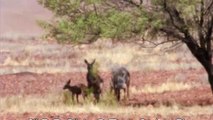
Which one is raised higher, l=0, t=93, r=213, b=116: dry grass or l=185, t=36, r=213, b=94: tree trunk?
l=185, t=36, r=213, b=94: tree trunk

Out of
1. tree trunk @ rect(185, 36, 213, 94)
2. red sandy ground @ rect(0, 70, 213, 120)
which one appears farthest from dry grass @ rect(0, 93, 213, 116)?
tree trunk @ rect(185, 36, 213, 94)

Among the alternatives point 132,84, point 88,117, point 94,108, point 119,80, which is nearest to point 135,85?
point 132,84

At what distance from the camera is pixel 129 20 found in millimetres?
22531

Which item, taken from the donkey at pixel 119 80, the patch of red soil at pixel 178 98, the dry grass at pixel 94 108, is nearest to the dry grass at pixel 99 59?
the patch of red soil at pixel 178 98

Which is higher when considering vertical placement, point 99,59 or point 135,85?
point 99,59

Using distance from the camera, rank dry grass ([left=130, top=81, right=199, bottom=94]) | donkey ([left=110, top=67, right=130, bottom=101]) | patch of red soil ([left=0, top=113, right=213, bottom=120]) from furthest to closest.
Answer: dry grass ([left=130, top=81, right=199, bottom=94]), donkey ([left=110, top=67, right=130, bottom=101]), patch of red soil ([left=0, top=113, right=213, bottom=120])

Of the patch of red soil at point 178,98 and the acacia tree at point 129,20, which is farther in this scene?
the patch of red soil at point 178,98

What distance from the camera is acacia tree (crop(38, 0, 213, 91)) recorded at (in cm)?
2255

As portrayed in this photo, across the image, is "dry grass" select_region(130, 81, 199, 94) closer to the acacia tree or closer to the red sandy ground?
the red sandy ground

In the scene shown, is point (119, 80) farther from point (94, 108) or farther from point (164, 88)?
point (164, 88)

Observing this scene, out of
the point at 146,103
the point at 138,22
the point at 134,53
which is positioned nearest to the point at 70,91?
the point at 146,103

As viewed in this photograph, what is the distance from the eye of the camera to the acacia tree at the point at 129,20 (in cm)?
2255

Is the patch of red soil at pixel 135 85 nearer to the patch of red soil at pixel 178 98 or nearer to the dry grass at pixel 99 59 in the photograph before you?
the patch of red soil at pixel 178 98

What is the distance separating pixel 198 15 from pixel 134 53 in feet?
106
